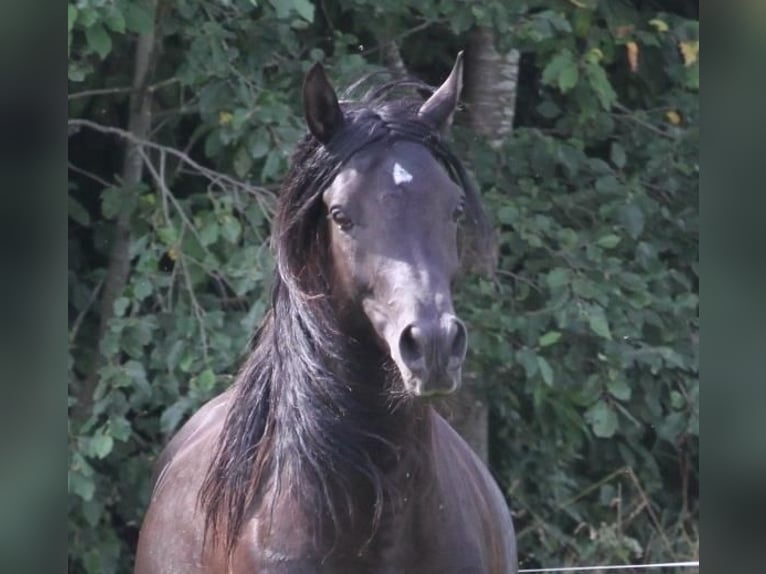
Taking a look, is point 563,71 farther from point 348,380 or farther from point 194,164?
point 348,380

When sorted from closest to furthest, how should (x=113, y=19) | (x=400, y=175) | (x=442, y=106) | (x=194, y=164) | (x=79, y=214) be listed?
(x=400, y=175) < (x=442, y=106) < (x=113, y=19) < (x=194, y=164) < (x=79, y=214)

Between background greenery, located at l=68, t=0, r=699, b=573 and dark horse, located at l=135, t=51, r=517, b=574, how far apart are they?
2.27m

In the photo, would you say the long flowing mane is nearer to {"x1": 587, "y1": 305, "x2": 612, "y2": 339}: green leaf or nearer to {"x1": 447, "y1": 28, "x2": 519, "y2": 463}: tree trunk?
{"x1": 587, "y1": 305, "x2": 612, "y2": 339}: green leaf

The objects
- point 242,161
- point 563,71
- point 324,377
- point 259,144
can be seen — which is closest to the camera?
point 324,377

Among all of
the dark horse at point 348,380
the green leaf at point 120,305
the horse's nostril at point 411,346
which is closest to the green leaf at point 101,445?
the green leaf at point 120,305

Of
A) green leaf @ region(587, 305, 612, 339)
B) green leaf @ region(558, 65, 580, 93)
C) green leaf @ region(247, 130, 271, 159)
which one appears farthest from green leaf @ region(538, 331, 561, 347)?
green leaf @ region(247, 130, 271, 159)

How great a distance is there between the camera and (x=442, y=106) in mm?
2455

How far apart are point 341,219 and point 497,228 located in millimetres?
3406

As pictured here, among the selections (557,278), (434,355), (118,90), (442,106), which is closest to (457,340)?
(434,355)

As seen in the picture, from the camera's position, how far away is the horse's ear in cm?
242

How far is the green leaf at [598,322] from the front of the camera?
5109 millimetres

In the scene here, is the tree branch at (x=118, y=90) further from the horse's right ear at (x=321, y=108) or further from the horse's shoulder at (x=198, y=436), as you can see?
the horse's right ear at (x=321, y=108)

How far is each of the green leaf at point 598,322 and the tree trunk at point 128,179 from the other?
6.16ft
